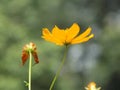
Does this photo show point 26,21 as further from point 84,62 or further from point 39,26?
point 84,62

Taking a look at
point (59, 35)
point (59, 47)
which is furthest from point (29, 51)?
point (59, 47)

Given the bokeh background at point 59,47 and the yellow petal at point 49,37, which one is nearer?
the yellow petal at point 49,37

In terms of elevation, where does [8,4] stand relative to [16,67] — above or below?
above

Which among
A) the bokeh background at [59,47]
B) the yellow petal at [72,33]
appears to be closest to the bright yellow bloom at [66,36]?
the yellow petal at [72,33]

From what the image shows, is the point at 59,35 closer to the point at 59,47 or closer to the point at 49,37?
the point at 49,37

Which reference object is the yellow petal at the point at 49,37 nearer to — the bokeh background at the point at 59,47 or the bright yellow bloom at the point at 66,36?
the bright yellow bloom at the point at 66,36

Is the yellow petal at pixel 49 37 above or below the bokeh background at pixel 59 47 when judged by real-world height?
below

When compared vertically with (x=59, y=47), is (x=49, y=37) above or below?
below

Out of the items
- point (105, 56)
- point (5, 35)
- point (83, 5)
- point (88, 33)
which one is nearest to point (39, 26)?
point (105, 56)

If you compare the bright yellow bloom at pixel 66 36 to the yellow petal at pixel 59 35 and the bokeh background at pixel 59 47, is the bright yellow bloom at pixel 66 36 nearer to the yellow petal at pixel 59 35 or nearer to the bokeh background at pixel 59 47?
the yellow petal at pixel 59 35
